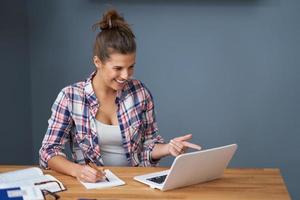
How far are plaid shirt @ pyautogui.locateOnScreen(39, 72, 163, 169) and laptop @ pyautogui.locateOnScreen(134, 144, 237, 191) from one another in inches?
13.5

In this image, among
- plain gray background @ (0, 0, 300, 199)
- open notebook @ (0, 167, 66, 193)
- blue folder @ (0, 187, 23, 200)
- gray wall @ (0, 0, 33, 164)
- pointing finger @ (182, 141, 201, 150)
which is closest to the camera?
blue folder @ (0, 187, 23, 200)

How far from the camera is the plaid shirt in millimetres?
2180

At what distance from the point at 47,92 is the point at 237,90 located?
1.21 m

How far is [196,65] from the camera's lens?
3184mm

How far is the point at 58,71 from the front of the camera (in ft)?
10.7

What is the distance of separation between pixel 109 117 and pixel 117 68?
252 millimetres

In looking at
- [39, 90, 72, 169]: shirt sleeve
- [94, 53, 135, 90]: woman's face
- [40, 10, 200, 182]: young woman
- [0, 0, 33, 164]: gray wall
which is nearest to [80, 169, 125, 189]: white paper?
[40, 10, 200, 182]: young woman

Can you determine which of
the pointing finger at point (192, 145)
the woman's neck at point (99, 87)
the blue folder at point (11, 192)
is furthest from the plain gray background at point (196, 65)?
the blue folder at point (11, 192)

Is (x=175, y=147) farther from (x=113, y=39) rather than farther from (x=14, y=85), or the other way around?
(x=14, y=85)

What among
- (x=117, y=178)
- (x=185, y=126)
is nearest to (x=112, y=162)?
(x=117, y=178)

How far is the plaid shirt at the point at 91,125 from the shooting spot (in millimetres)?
2180

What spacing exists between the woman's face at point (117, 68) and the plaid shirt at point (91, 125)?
4.4 inches

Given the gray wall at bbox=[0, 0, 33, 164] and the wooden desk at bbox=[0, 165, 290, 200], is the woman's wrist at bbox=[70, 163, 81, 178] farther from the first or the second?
the gray wall at bbox=[0, 0, 33, 164]

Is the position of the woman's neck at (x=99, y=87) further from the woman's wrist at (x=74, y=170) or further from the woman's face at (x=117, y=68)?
the woman's wrist at (x=74, y=170)
